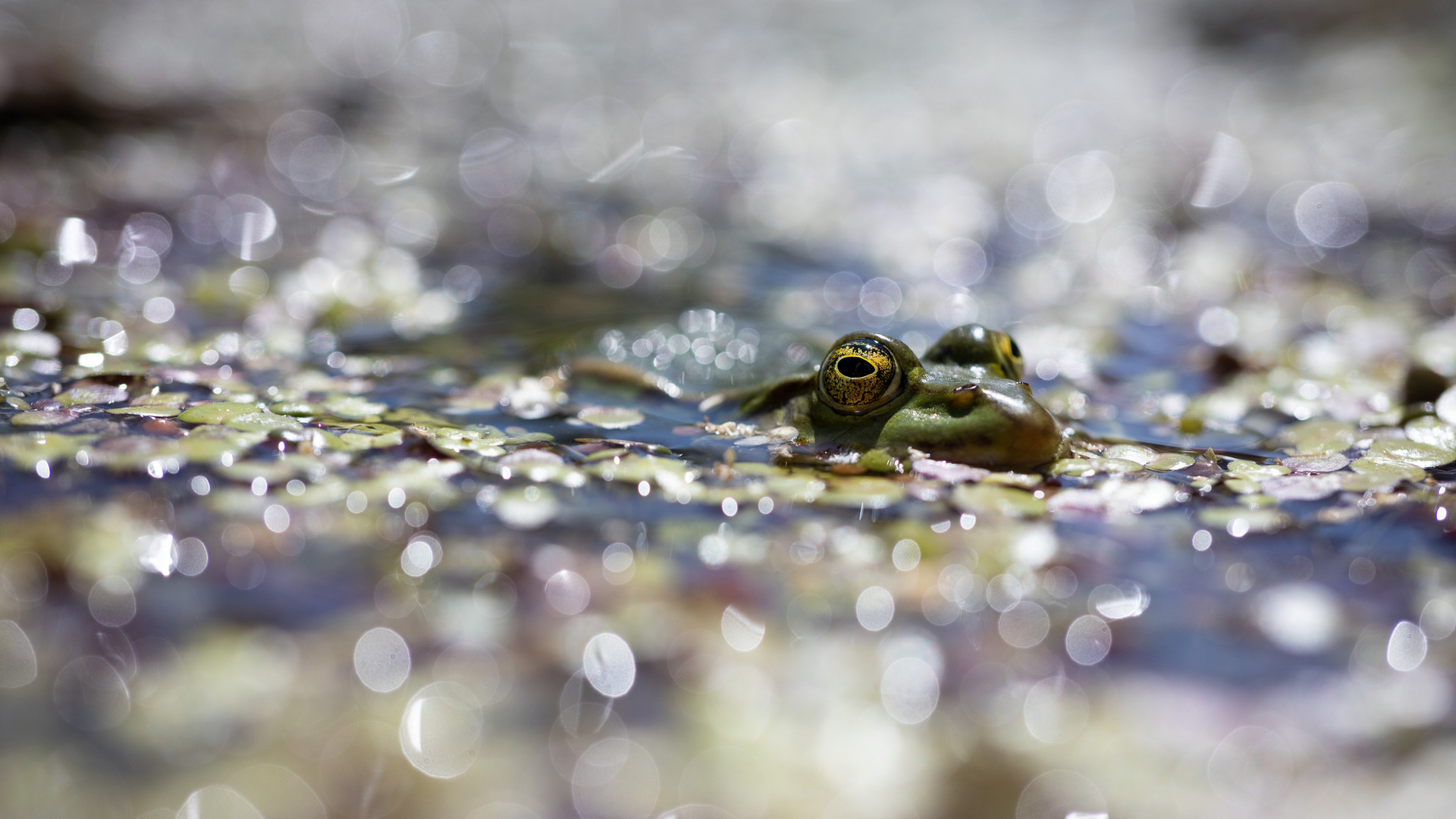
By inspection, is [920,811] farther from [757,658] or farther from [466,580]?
[466,580]

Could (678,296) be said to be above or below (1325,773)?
above

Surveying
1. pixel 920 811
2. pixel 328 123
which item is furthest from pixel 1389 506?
pixel 328 123

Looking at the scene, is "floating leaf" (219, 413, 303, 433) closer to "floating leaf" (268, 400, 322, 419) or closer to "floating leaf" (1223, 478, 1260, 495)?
"floating leaf" (268, 400, 322, 419)


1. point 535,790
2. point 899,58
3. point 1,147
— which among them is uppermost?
point 899,58

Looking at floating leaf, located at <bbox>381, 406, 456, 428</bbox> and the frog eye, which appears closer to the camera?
the frog eye

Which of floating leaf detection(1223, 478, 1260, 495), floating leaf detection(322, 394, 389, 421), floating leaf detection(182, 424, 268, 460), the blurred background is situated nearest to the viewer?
the blurred background

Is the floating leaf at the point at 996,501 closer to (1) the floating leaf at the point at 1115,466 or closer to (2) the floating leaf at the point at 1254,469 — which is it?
(1) the floating leaf at the point at 1115,466

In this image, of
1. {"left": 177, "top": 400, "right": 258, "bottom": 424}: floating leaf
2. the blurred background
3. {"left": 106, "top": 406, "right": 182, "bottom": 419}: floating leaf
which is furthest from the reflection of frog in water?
{"left": 106, "top": 406, "right": 182, "bottom": 419}: floating leaf
